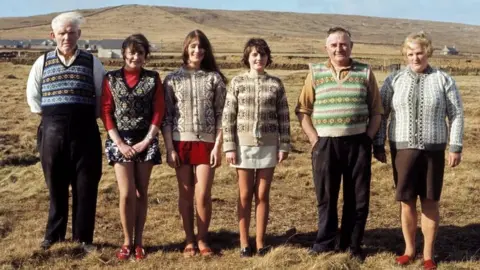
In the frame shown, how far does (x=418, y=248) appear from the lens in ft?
18.6

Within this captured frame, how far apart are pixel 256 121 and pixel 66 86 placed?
5.38 ft

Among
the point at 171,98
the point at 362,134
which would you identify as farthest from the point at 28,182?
the point at 362,134

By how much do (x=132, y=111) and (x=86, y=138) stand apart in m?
0.58

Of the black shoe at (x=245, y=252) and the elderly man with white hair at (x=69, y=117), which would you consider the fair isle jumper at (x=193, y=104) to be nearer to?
the elderly man with white hair at (x=69, y=117)

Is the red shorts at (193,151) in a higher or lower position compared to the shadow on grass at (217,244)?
higher

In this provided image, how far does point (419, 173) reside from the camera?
194 inches

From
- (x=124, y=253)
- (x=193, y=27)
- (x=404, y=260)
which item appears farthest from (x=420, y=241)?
(x=193, y=27)

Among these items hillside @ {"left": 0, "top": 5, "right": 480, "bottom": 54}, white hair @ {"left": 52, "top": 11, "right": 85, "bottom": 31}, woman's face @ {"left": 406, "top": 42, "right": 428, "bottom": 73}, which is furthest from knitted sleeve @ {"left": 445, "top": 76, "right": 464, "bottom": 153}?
hillside @ {"left": 0, "top": 5, "right": 480, "bottom": 54}

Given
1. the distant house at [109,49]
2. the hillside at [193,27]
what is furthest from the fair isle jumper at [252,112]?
the hillside at [193,27]

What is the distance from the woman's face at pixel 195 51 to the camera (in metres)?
5.04

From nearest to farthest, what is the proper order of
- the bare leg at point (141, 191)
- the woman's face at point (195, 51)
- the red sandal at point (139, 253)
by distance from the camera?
the woman's face at point (195, 51), the bare leg at point (141, 191), the red sandal at point (139, 253)

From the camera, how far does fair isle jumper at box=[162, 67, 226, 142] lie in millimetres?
5043

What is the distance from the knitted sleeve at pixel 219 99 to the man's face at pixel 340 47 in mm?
967

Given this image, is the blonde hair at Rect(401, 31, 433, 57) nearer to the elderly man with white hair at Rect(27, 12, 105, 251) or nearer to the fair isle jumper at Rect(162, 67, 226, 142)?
the fair isle jumper at Rect(162, 67, 226, 142)
